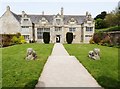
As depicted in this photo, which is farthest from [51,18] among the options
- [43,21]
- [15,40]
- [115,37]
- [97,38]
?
[115,37]

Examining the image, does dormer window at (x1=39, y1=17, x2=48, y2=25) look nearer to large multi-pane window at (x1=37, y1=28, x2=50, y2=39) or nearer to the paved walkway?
large multi-pane window at (x1=37, y1=28, x2=50, y2=39)

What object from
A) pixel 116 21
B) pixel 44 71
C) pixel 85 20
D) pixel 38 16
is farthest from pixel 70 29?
pixel 44 71

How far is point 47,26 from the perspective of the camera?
51.5 metres

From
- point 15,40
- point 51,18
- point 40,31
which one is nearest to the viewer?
point 15,40

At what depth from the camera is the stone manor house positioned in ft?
166

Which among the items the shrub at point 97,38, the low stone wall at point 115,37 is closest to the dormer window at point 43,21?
the shrub at point 97,38

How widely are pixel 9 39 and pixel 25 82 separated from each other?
3141 centimetres

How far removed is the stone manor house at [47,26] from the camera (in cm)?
5069

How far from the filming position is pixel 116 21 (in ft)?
184

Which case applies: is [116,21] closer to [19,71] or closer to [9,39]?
[9,39]

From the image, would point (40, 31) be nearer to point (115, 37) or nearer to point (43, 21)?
point (43, 21)

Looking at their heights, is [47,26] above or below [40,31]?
above

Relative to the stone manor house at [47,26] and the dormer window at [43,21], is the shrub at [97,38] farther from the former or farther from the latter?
the dormer window at [43,21]

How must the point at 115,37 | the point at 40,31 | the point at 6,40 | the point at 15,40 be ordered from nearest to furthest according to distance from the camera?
1. the point at 115,37
2. the point at 6,40
3. the point at 15,40
4. the point at 40,31
